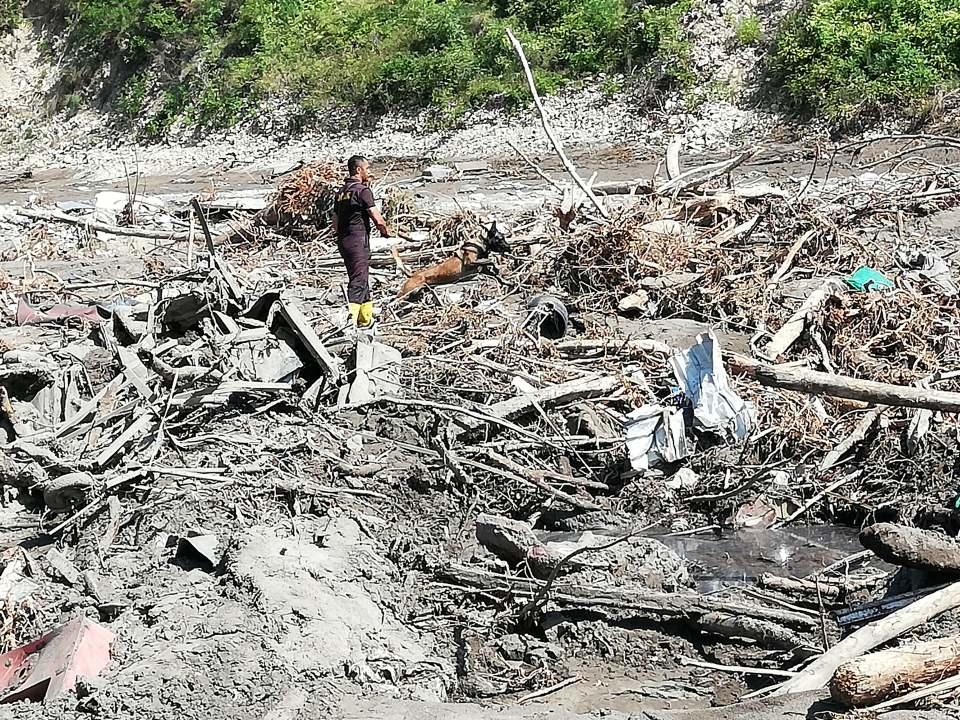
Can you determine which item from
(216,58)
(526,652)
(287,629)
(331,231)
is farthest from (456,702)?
(216,58)

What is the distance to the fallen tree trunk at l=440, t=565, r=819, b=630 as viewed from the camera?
5195mm

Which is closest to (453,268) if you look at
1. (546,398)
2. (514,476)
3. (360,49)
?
(546,398)

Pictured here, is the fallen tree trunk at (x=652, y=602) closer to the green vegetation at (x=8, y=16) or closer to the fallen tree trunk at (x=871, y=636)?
the fallen tree trunk at (x=871, y=636)

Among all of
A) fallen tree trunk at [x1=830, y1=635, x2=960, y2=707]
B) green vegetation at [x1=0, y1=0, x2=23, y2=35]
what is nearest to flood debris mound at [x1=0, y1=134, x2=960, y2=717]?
fallen tree trunk at [x1=830, y1=635, x2=960, y2=707]

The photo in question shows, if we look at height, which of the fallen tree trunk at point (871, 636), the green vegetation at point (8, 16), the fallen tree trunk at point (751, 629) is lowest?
the fallen tree trunk at point (751, 629)

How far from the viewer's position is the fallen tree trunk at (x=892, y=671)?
13.1ft

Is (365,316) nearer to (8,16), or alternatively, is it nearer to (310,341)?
(310,341)

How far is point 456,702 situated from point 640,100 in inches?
591

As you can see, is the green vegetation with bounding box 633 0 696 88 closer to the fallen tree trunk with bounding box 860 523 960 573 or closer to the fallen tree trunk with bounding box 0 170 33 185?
the fallen tree trunk with bounding box 0 170 33 185

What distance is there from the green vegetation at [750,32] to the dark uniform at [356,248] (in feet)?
37.0

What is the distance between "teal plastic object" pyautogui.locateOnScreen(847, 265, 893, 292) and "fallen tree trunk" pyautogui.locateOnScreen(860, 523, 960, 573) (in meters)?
3.94

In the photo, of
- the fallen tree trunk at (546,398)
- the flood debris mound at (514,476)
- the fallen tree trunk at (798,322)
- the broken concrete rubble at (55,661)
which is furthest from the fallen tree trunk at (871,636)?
the fallen tree trunk at (798,322)

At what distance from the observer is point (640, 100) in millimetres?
18312

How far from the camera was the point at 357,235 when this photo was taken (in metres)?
9.41
